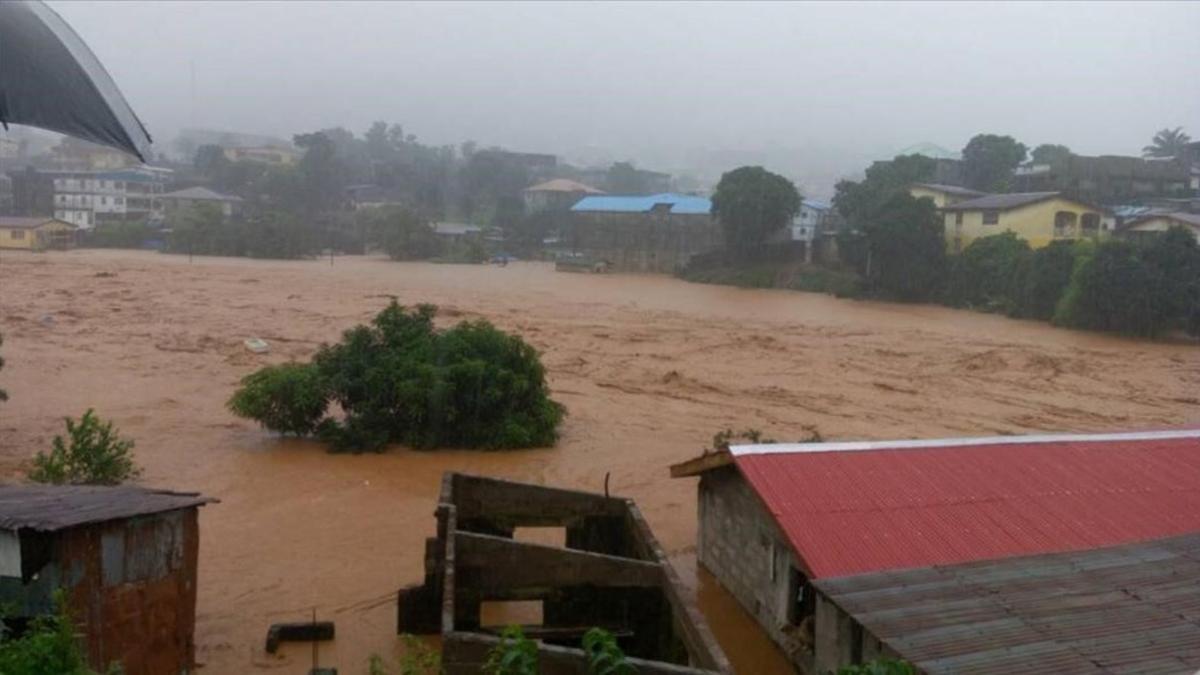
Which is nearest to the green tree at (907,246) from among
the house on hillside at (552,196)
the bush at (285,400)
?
the bush at (285,400)

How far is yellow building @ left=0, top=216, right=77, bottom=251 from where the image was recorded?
50.0 metres

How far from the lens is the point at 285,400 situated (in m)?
15.9

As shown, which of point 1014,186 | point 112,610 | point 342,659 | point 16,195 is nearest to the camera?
point 112,610

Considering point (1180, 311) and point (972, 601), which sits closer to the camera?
point (972, 601)

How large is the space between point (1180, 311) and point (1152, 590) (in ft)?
87.1

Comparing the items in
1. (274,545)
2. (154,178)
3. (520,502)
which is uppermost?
(154,178)

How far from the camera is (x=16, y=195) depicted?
5972 centimetres

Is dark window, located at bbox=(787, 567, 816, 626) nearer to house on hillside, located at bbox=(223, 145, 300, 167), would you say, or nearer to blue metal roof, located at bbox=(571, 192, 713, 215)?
blue metal roof, located at bbox=(571, 192, 713, 215)

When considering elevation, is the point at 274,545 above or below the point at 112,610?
below

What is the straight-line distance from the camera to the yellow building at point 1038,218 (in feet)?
125

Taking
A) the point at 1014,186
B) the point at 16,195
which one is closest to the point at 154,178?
the point at 16,195

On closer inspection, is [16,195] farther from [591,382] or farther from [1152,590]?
[1152,590]

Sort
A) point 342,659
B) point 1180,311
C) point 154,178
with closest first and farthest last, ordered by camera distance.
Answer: point 342,659 < point 1180,311 < point 154,178

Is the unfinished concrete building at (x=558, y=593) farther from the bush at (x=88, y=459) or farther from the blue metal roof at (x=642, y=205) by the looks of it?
the blue metal roof at (x=642, y=205)
